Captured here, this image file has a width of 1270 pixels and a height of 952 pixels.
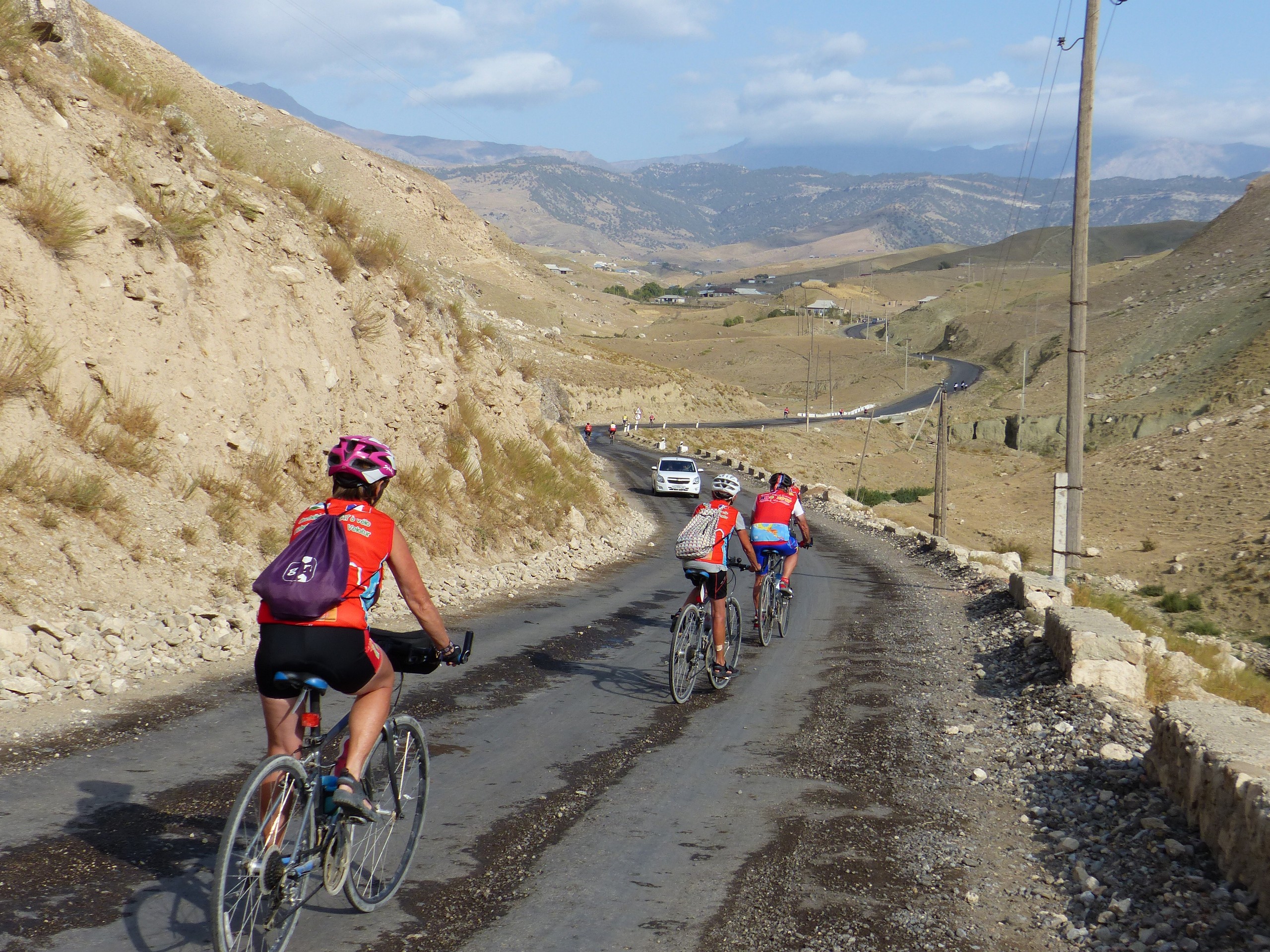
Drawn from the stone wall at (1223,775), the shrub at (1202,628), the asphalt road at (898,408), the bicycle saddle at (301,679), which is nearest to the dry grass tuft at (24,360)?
the bicycle saddle at (301,679)

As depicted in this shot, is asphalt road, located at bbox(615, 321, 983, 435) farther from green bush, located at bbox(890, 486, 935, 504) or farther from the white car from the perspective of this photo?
the white car

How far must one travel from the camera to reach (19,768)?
616 cm

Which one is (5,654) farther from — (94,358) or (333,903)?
(94,358)

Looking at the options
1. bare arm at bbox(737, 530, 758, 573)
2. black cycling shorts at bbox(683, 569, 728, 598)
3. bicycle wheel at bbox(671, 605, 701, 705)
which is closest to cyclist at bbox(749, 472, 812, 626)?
bare arm at bbox(737, 530, 758, 573)

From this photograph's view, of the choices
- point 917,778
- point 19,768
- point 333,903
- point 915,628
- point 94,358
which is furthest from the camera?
point 915,628

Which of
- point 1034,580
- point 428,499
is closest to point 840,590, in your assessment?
point 1034,580

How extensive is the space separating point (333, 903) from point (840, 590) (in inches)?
627

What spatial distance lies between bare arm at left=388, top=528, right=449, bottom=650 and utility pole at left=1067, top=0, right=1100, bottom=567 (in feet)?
50.0

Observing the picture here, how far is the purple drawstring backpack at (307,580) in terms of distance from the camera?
157 inches

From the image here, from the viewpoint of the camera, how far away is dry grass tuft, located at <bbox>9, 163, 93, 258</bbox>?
12.6 m

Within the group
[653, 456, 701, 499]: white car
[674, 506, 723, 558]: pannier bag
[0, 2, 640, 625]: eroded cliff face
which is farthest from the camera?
[653, 456, 701, 499]: white car

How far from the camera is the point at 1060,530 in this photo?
667 inches

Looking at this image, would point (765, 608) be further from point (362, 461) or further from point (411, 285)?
point (411, 285)

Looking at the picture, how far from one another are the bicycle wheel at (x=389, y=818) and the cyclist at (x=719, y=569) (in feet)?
16.7
